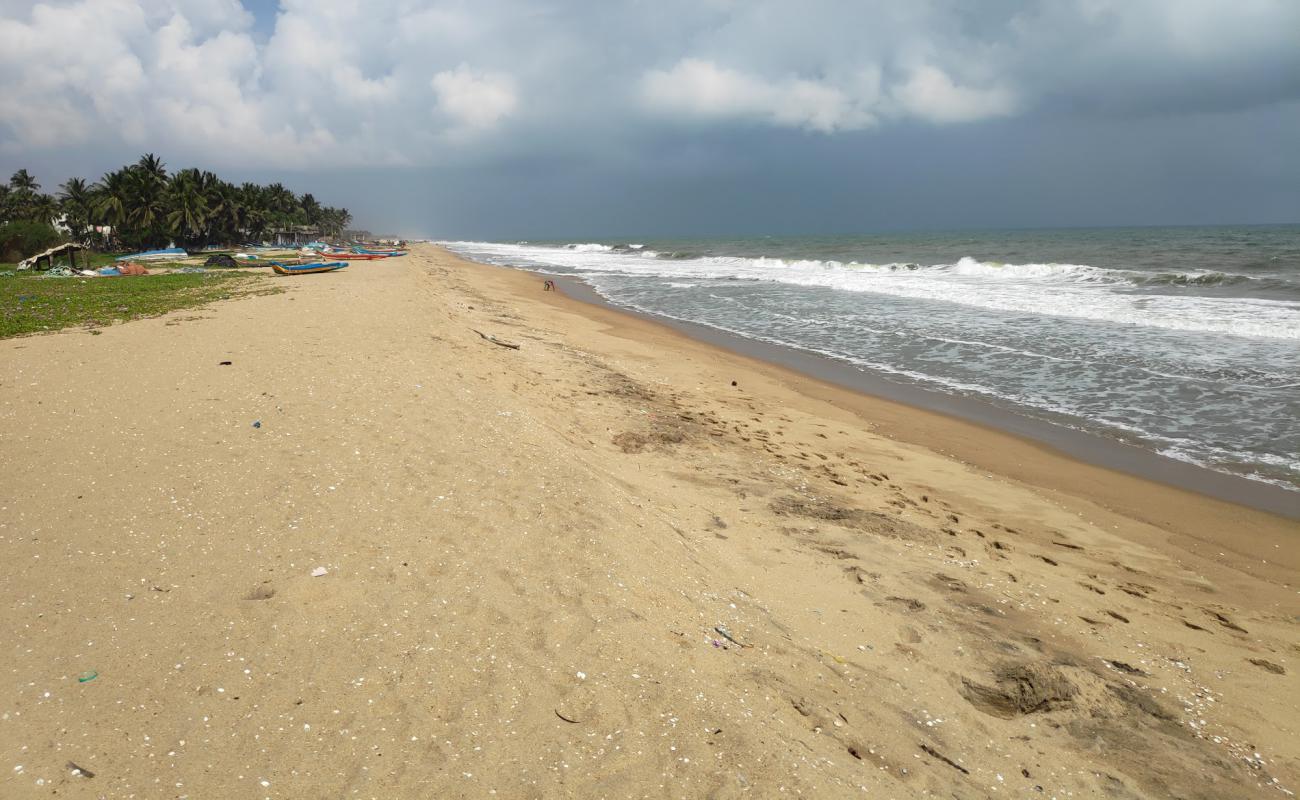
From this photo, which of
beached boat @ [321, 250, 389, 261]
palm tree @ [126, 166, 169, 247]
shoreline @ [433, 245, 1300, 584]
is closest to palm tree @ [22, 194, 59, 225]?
palm tree @ [126, 166, 169, 247]

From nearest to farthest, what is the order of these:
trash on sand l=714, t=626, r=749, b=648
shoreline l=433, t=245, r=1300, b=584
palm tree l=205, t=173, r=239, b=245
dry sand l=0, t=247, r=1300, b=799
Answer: dry sand l=0, t=247, r=1300, b=799, trash on sand l=714, t=626, r=749, b=648, shoreline l=433, t=245, r=1300, b=584, palm tree l=205, t=173, r=239, b=245

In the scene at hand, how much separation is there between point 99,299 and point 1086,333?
2764cm

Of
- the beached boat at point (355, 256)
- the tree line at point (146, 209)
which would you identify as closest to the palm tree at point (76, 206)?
the tree line at point (146, 209)

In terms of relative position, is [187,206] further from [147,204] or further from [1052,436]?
[1052,436]

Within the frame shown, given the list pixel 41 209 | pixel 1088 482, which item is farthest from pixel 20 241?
pixel 1088 482

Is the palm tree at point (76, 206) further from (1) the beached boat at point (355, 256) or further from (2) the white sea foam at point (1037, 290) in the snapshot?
(2) the white sea foam at point (1037, 290)

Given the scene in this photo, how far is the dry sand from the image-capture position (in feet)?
10.1

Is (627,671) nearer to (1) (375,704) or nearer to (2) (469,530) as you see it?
(1) (375,704)

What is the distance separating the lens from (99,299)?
56.3 feet

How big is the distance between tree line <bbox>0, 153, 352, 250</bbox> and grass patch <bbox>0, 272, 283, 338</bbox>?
147 ft

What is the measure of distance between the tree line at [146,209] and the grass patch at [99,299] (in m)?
44.8

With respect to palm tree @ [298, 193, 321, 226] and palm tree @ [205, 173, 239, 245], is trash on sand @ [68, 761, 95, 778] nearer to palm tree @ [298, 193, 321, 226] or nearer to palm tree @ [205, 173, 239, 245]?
palm tree @ [205, 173, 239, 245]

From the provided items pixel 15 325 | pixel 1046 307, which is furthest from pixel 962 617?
pixel 1046 307

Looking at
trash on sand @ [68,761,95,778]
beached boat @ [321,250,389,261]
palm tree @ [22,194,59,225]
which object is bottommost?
trash on sand @ [68,761,95,778]
